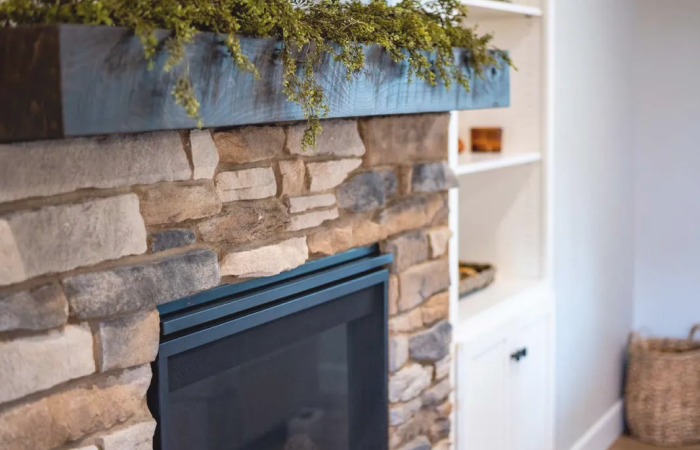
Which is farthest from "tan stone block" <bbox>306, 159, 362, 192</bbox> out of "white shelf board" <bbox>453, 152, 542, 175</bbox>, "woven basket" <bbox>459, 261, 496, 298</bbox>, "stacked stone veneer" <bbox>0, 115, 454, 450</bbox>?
"woven basket" <bbox>459, 261, 496, 298</bbox>

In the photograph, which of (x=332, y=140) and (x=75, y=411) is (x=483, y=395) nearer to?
(x=332, y=140)

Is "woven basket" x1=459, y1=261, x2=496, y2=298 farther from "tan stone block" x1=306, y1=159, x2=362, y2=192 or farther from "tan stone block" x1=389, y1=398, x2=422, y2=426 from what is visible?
"tan stone block" x1=306, y1=159, x2=362, y2=192

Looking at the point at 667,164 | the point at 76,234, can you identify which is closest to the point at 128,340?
the point at 76,234

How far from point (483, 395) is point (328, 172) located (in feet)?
3.68

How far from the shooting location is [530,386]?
9.73ft

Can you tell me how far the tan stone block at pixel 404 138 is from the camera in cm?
197

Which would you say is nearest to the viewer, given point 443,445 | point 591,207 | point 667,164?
point 443,445

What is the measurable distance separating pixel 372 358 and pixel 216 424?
0.55m

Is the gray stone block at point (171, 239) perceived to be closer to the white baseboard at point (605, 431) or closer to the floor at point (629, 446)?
the white baseboard at point (605, 431)

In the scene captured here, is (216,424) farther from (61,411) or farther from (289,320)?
(61,411)

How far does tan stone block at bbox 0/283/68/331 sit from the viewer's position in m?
1.19

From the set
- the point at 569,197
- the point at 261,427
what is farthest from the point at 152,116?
the point at 569,197

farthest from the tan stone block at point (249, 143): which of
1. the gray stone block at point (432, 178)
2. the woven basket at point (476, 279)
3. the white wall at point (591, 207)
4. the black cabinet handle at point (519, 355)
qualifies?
the white wall at point (591, 207)

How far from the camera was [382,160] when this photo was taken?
202cm
